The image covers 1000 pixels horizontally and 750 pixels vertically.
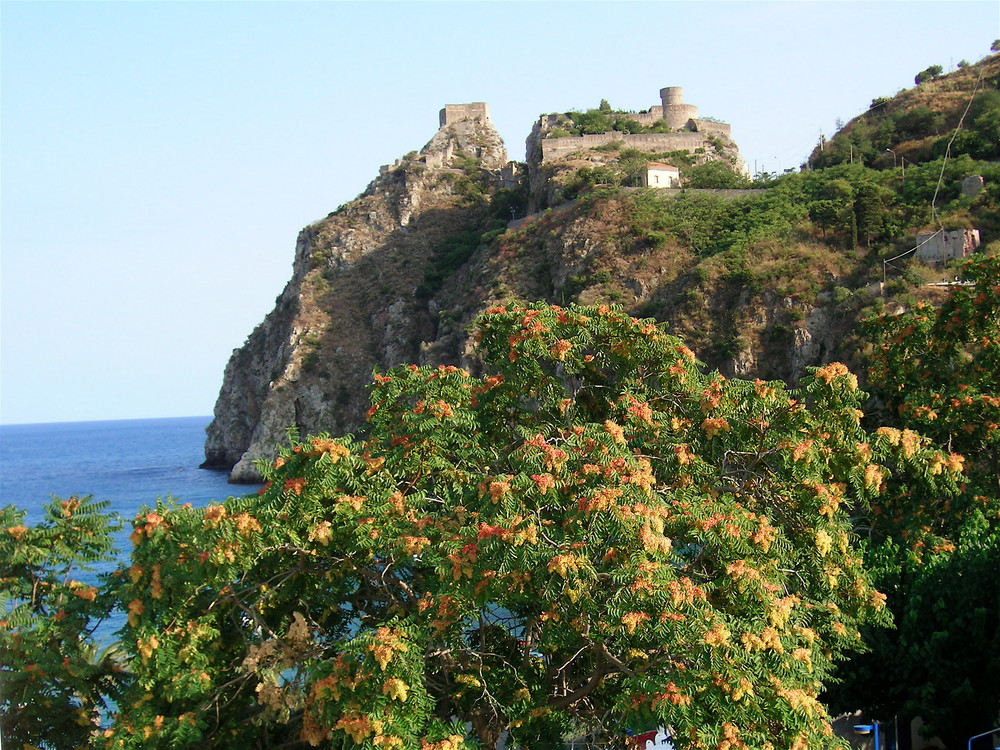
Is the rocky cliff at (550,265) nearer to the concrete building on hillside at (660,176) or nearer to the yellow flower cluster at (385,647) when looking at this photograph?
the concrete building on hillside at (660,176)

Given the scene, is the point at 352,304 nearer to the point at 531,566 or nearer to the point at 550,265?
the point at 550,265

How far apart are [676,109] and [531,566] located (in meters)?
71.9

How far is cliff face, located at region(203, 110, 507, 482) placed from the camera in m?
70.1

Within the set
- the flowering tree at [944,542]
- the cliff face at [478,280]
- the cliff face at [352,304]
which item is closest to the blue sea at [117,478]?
the cliff face at [352,304]

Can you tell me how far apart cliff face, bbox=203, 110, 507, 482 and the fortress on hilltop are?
33.8ft

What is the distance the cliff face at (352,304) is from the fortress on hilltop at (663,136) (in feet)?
33.8

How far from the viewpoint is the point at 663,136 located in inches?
2813

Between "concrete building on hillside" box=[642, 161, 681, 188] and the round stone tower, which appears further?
the round stone tower

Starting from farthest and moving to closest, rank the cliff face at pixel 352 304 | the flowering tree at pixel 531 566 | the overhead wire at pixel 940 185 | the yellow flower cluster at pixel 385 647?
the cliff face at pixel 352 304 → the overhead wire at pixel 940 185 → the flowering tree at pixel 531 566 → the yellow flower cluster at pixel 385 647

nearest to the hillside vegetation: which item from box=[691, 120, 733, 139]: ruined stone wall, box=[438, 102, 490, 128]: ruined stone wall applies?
box=[691, 120, 733, 139]: ruined stone wall

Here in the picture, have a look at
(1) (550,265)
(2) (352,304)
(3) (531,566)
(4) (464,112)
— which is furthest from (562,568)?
(4) (464,112)

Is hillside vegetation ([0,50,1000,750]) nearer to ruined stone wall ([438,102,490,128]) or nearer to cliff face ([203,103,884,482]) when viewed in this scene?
cliff face ([203,103,884,482])

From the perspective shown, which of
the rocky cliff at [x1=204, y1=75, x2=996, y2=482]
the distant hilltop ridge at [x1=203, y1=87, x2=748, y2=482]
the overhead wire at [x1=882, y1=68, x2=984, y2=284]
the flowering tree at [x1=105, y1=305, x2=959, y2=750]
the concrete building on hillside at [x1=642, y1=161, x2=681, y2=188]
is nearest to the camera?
the flowering tree at [x1=105, y1=305, x2=959, y2=750]

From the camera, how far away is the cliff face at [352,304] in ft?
230
